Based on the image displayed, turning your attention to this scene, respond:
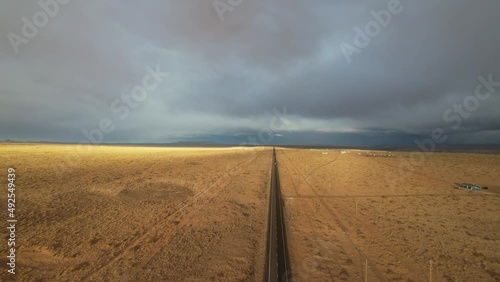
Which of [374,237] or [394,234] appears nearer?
[374,237]

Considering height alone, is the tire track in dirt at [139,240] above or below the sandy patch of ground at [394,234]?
below

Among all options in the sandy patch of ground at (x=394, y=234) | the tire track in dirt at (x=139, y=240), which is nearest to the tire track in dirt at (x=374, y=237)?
the sandy patch of ground at (x=394, y=234)

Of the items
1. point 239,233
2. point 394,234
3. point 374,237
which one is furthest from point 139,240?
point 394,234

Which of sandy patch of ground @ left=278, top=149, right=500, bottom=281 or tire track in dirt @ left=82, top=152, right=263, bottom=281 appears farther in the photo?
sandy patch of ground @ left=278, top=149, right=500, bottom=281

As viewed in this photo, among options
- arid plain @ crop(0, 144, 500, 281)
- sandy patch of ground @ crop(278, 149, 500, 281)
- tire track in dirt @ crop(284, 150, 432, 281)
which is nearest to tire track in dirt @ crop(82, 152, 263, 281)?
arid plain @ crop(0, 144, 500, 281)

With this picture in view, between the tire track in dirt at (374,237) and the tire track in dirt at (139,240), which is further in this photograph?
the tire track in dirt at (374,237)

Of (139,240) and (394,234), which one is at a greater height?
(394,234)

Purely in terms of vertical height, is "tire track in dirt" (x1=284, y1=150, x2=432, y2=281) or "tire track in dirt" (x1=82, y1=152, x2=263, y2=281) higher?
"tire track in dirt" (x1=284, y1=150, x2=432, y2=281)

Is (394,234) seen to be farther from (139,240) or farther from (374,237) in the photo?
(139,240)

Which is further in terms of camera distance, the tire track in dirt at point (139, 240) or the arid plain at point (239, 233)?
the arid plain at point (239, 233)

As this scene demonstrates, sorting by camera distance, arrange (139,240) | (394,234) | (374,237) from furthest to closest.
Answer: (394,234), (374,237), (139,240)

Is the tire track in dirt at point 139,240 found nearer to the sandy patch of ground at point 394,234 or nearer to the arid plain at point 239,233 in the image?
the arid plain at point 239,233

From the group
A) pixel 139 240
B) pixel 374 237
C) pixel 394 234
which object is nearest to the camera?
pixel 139 240

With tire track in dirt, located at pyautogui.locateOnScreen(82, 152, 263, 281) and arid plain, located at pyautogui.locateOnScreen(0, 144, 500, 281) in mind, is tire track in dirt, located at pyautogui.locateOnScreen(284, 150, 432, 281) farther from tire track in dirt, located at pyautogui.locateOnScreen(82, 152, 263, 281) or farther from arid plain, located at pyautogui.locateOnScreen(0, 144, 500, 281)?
tire track in dirt, located at pyautogui.locateOnScreen(82, 152, 263, 281)
